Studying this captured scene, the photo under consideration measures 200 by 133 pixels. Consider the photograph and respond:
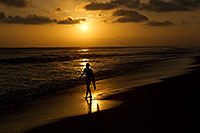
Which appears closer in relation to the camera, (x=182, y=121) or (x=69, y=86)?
(x=182, y=121)

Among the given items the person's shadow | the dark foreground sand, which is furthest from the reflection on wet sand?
the dark foreground sand

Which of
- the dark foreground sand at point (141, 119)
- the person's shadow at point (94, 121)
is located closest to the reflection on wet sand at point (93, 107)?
the person's shadow at point (94, 121)

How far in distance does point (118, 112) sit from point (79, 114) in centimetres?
161

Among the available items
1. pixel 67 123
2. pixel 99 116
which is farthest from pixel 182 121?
pixel 67 123

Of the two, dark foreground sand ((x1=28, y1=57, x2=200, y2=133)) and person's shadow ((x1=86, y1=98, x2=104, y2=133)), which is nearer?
dark foreground sand ((x1=28, y1=57, x2=200, y2=133))

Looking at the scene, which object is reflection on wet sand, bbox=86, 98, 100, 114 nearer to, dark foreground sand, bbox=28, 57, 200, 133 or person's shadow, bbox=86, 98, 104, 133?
person's shadow, bbox=86, 98, 104, 133

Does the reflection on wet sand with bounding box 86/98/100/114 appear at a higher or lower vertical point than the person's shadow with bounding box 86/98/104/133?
higher

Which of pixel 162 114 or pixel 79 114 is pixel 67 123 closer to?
pixel 79 114

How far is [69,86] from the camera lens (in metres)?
15.4

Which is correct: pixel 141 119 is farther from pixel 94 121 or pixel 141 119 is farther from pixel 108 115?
pixel 94 121

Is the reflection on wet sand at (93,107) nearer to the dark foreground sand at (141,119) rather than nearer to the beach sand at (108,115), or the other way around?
the beach sand at (108,115)

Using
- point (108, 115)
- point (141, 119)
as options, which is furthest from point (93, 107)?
point (141, 119)

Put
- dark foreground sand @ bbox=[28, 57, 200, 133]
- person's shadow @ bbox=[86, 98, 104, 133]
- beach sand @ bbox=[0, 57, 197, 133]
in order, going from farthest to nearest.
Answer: person's shadow @ bbox=[86, 98, 104, 133] → beach sand @ bbox=[0, 57, 197, 133] → dark foreground sand @ bbox=[28, 57, 200, 133]

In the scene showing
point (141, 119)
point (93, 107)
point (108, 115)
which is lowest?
point (141, 119)
